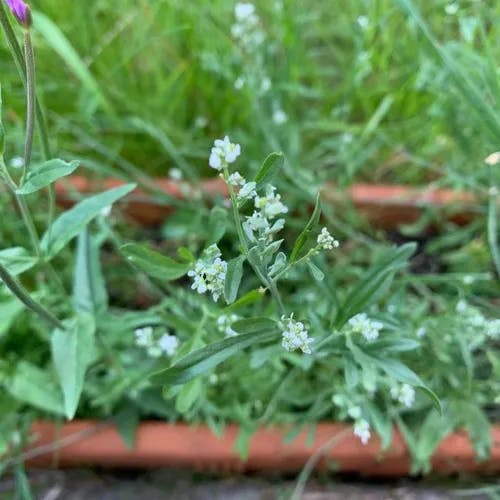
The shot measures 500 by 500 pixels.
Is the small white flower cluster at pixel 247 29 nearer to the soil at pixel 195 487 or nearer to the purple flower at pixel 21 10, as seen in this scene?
the purple flower at pixel 21 10

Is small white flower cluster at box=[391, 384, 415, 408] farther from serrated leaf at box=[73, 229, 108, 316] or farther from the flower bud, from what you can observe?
the flower bud

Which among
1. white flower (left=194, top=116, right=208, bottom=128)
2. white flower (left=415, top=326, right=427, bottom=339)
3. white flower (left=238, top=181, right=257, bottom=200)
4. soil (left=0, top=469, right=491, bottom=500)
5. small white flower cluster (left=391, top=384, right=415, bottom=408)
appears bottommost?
soil (left=0, top=469, right=491, bottom=500)

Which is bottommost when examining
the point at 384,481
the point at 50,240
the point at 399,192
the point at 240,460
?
the point at 384,481

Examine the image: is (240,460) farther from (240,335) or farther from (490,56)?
(490,56)

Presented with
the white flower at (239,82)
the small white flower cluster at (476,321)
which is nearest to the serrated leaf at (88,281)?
the white flower at (239,82)

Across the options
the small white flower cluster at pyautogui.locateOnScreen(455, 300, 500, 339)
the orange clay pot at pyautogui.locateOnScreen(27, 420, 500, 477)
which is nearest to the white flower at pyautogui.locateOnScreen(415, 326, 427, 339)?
the small white flower cluster at pyautogui.locateOnScreen(455, 300, 500, 339)

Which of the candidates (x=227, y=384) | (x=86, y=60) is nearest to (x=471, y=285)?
(x=227, y=384)
